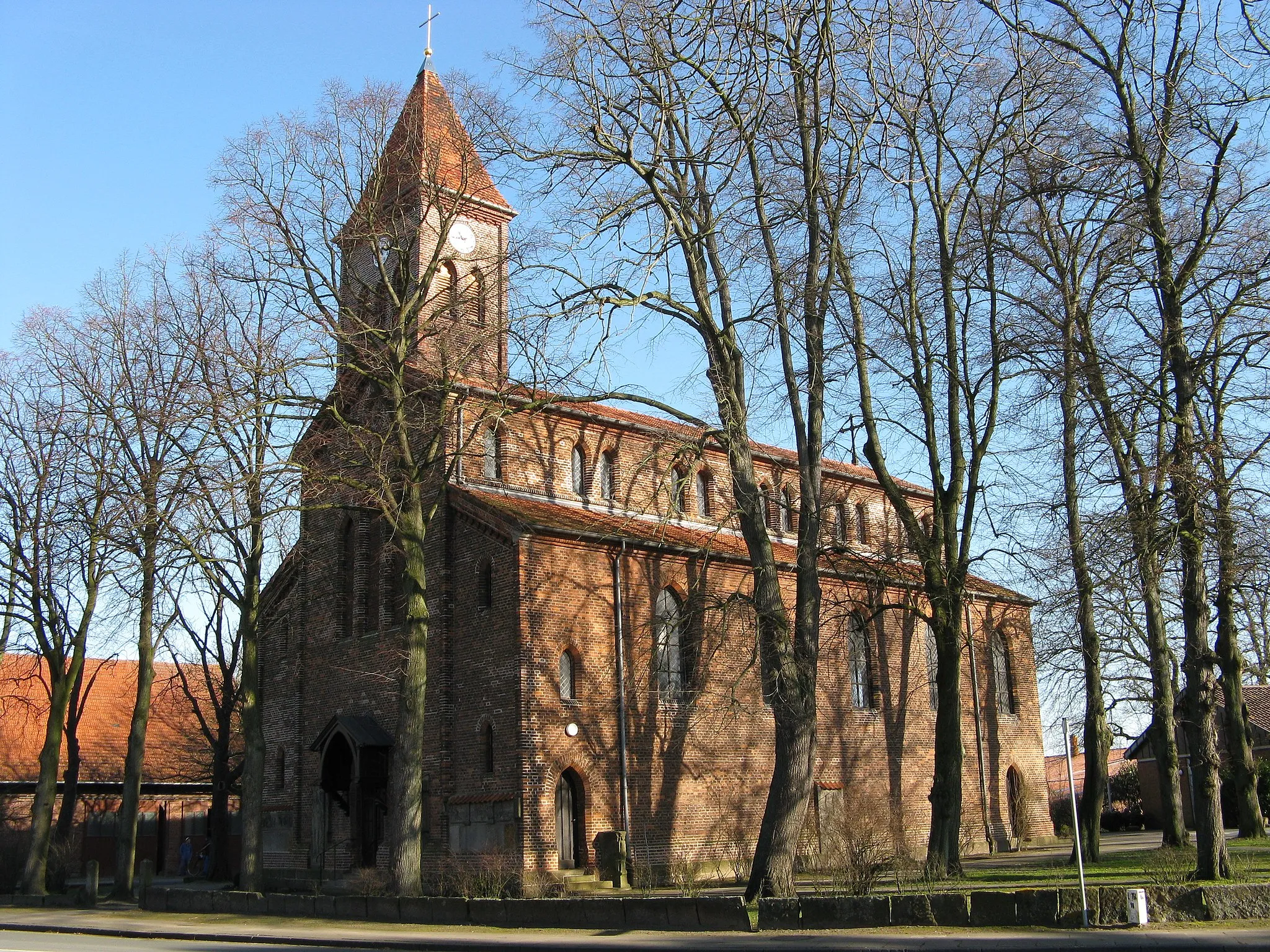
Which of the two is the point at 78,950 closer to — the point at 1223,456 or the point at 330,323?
the point at 330,323

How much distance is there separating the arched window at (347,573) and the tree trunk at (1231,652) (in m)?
19.1

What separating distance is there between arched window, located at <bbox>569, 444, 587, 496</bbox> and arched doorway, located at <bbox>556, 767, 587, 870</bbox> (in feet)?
25.1

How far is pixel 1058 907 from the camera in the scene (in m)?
13.5

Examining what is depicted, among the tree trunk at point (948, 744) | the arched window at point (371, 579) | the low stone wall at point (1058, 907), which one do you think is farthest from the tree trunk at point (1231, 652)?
the arched window at point (371, 579)

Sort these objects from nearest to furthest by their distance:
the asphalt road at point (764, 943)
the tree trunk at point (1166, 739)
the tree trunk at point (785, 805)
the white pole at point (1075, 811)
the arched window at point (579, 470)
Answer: the asphalt road at point (764, 943)
the white pole at point (1075, 811)
the tree trunk at point (785, 805)
the tree trunk at point (1166, 739)
the arched window at point (579, 470)

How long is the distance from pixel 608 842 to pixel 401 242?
12.5 meters

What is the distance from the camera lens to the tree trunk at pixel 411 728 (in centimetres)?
2027

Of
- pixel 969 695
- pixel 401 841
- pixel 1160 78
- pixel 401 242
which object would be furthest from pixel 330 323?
pixel 969 695

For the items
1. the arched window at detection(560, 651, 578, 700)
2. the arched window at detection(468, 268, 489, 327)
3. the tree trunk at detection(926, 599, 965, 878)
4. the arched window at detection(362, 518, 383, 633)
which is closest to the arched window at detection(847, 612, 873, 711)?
the tree trunk at detection(926, 599, 965, 878)

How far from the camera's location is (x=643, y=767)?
78.8ft

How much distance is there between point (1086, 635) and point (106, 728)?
33.5m

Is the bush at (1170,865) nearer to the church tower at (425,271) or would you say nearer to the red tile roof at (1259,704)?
the church tower at (425,271)

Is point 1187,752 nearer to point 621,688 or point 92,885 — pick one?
point 621,688

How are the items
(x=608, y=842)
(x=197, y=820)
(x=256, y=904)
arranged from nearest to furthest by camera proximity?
1. (x=256, y=904)
2. (x=608, y=842)
3. (x=197, y=820)
